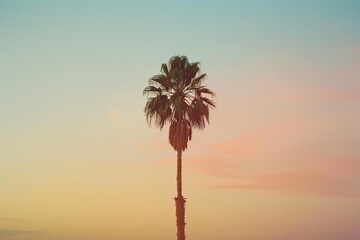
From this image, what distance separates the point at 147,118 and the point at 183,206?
28.5 ft

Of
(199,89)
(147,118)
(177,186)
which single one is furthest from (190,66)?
(177,186)

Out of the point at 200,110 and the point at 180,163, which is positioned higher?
the point at 200,110

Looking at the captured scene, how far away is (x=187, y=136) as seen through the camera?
6109 cm

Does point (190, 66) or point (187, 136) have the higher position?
point (190, 66)

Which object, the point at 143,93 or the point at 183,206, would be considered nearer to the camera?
the point at 183,206

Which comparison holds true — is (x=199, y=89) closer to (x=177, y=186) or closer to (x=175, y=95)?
(x=175, y=95)

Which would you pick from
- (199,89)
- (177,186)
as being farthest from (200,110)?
(177,186)

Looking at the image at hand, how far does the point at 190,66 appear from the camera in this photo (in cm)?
6253

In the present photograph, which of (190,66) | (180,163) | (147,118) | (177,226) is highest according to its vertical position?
(190,66)

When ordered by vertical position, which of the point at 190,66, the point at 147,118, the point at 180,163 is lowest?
the point at 180,163

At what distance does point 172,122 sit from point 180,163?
3758mm

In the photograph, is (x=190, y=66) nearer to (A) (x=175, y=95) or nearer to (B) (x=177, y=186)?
(A) (x=175, y=95)

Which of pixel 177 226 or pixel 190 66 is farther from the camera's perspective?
pixel 190 66

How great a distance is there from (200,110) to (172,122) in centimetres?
265
